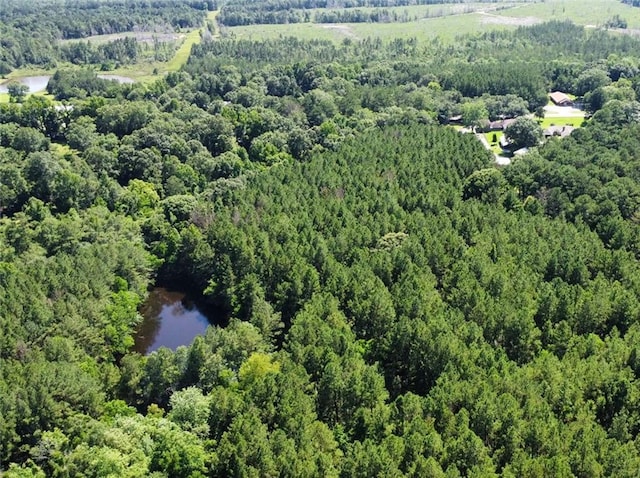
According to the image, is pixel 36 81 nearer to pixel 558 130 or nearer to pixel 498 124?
pixel 498 124

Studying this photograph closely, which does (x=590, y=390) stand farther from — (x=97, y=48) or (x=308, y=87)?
(x=97, y=48)

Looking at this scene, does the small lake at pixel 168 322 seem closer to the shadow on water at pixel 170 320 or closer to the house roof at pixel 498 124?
the shadow on water at pixel 170 320

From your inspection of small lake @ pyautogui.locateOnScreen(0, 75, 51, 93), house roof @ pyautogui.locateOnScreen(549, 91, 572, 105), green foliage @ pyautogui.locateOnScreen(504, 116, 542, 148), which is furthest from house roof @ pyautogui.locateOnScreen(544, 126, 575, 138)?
small lake @ pyautogui.locateOnScreen(0, 75, 51, 93)

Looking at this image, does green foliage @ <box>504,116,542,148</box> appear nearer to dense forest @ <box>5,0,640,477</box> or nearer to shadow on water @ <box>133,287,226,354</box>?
dense forest @ <box>5,0,640,477</box>

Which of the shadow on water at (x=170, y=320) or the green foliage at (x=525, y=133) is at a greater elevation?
the green foliage at (x=525, y=133)

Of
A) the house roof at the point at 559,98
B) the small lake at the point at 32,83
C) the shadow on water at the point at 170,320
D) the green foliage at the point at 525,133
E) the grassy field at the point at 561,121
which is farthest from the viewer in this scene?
the small lake at the point at 32,83

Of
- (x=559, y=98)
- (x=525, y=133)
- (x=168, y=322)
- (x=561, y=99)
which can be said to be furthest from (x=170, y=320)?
(x=559, y=98)

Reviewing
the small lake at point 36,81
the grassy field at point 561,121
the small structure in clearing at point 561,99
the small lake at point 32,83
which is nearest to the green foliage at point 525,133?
the grassy field at point 561,121
